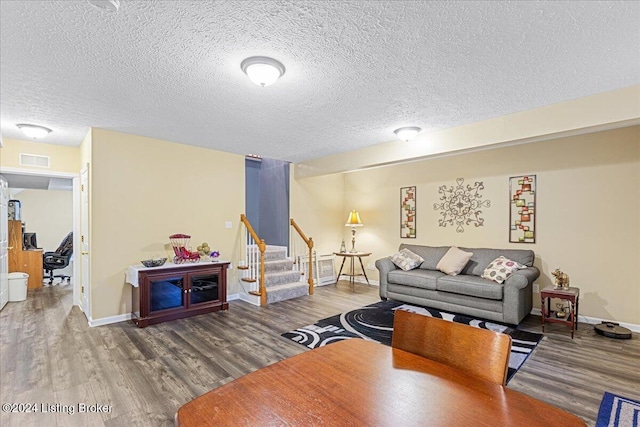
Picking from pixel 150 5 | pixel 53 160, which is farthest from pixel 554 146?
pixel 53 160

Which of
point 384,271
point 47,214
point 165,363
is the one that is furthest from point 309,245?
point 47,214

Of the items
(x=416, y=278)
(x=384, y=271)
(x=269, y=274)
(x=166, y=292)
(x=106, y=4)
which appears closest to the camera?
(x=106, y=4)

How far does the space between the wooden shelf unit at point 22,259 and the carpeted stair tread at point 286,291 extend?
4928 millimetres

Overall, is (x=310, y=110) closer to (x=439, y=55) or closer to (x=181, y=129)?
(x=439, y=55)

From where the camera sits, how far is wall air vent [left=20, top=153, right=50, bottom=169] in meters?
4.33

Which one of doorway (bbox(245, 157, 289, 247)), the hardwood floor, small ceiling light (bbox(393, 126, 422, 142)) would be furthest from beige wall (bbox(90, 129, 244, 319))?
small ceiling light (bbox(393, 126, 422, 142))

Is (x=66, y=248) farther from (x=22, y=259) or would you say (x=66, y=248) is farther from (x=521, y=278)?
(x=521, y=278)

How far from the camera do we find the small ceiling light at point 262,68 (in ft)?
7.55

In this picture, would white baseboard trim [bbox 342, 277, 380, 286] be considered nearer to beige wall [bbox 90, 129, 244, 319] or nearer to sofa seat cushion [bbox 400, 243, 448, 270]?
sofa seat cushion [bbox 400, 243, 448, 270]

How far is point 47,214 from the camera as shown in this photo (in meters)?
7.70

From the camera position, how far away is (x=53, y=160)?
4594 millimetres

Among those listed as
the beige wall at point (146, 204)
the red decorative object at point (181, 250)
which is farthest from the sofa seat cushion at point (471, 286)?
the red decorative object at point (181, 250)

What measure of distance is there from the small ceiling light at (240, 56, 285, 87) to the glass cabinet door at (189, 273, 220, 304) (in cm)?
301

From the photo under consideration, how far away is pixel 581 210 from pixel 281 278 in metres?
4.37
